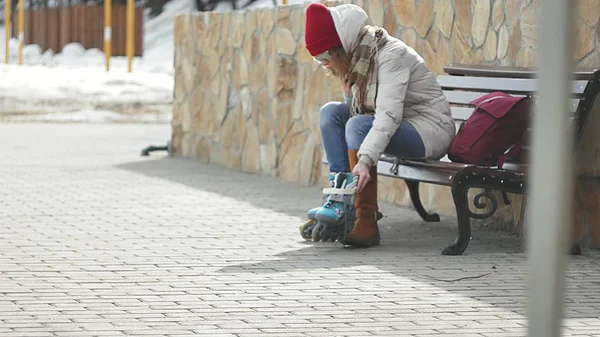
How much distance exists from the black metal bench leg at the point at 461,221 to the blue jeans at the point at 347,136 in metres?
0.41

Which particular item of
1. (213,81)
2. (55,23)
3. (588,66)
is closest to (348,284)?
(588,66)

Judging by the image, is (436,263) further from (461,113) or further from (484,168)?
(461,113)

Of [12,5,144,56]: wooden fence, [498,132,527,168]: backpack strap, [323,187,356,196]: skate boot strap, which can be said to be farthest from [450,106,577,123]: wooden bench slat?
[12,5,144,56]: wooden fence

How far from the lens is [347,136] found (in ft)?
19.5

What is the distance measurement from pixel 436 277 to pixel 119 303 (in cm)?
132

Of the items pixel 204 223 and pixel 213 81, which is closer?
pixel 204 223

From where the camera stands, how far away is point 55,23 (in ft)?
117

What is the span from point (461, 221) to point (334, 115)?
806 millimetres

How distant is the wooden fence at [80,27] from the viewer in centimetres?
3316

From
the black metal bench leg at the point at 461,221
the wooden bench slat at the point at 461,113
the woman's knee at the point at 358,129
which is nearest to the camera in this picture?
the black metal bench leg at the point at 461,221

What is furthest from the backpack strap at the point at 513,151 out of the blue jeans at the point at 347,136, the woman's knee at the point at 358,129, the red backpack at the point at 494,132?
the woman's knee at the point at 358,129

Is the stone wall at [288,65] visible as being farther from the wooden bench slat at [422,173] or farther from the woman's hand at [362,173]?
the woman's hand at [362,173]

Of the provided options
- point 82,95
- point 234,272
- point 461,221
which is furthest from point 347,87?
point 82,95

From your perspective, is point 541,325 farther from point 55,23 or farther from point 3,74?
point 55,23
